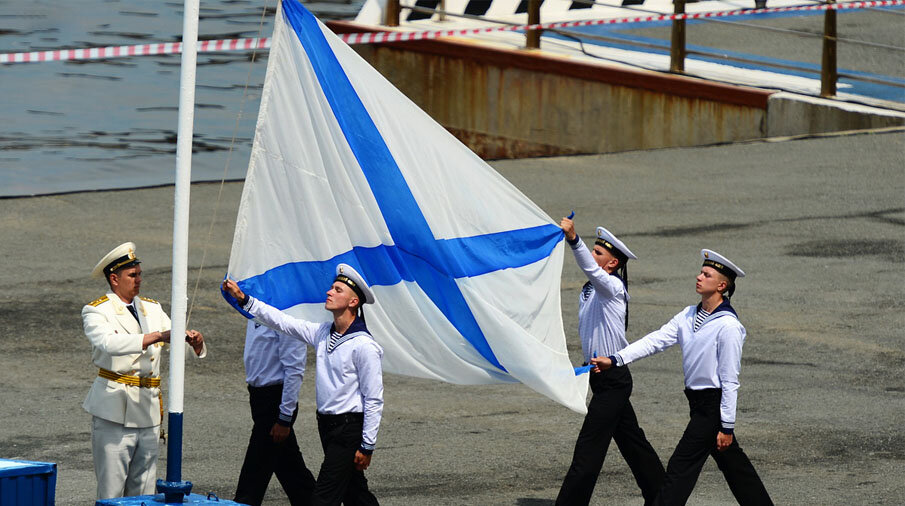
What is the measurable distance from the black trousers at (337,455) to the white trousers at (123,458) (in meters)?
0.96

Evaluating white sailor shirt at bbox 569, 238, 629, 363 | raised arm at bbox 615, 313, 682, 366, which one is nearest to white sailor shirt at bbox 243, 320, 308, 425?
white sailor shirt at bbox 569, 238, 629, 363

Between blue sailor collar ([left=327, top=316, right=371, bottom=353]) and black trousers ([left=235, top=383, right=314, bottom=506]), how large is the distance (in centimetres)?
77

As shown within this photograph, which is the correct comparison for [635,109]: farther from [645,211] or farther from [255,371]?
[255,371]

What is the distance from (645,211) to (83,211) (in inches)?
239

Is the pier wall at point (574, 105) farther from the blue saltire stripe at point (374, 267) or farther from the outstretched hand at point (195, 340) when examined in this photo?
the outstretched hand at point (195, 340)

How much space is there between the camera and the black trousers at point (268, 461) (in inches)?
355

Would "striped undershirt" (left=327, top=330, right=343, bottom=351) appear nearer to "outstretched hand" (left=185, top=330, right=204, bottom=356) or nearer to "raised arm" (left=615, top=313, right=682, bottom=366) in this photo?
"outstretched hand" (left=185, top=330, right=204, bottom=356)

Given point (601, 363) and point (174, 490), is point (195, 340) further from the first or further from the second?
point (601, 363)

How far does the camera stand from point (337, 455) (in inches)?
328

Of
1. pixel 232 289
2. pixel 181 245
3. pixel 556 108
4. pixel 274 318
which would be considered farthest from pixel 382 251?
pixel 556 108

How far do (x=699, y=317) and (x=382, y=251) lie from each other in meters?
1.88

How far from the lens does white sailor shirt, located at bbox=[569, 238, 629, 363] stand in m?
9.37

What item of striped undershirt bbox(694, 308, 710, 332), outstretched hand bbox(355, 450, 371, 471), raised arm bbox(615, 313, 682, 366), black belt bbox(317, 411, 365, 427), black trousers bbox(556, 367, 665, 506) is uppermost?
striped undershirt bbox(694, 308, 710, 332)

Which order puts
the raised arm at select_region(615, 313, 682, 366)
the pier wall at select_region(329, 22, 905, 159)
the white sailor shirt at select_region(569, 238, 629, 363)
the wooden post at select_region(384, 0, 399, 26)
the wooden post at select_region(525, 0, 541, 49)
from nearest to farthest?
the raised arm at select_region(615, 313, 682, 366), the white sailor shirt at select_region(569, 238, 629, 363), the pier wall at select_region(329, 22, 905, 159), the wooden post at select_region(525, 0, 541, 49), the wooden post at select_region(384, 0, 399, 26)
